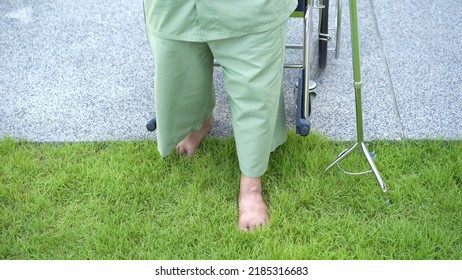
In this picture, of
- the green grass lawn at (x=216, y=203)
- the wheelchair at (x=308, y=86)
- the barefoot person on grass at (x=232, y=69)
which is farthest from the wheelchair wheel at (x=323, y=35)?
the barefoot person on grass at (x=232, y=69)

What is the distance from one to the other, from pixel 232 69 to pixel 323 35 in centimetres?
94

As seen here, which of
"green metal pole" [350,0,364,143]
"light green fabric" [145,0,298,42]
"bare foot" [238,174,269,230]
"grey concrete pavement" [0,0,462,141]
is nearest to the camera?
"light green fabric" [145,0,298,42]

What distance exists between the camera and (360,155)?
2.46 metres

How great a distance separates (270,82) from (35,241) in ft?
3.35

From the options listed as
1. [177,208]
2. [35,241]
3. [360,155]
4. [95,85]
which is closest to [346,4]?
[360,155]

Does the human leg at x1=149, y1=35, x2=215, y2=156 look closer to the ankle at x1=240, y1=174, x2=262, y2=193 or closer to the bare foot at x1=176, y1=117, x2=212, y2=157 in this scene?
the bare foot at x1=176, y1=117, x2=212, y2=157

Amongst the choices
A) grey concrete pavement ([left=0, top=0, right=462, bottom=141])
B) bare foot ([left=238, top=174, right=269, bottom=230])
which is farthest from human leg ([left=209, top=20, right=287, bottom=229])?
grey concrete pavement ([left=0, top=0, right=462, bottom=141])

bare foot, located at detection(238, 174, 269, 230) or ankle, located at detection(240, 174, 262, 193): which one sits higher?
ankle, located at detection(240, 174, 262, 193)

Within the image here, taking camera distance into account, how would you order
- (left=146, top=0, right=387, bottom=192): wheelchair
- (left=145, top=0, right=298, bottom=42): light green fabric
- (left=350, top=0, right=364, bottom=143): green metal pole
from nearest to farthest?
(left=145, top=0, right=298, bottom=42): light green fabric
(left=350, top=0, right=364, bottom=143): green metal pole
(left=146, top=0, right=387, bottom=192): wheelchair

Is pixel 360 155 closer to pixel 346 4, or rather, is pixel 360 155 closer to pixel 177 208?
pixel 177 208

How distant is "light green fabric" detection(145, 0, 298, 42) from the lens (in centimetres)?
182

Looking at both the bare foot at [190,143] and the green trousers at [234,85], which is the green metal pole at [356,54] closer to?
the green trousers at [234,85]

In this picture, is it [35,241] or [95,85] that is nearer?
[35,241]

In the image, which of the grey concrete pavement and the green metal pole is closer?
the green metal pole
